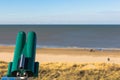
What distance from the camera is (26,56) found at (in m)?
4.97

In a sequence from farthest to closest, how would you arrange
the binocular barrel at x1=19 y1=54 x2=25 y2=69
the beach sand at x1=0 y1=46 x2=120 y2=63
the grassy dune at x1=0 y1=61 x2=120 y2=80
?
the beach sand at x1=0 y1=46 x2=120 y2=63, the grassy dune at x1=0 y1=61 x2=120 y2=80, the binocular barrel at x1=19 y1=54 x2=25 y2=69

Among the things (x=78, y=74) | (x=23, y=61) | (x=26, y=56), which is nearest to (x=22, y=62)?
(x=23, y=61)

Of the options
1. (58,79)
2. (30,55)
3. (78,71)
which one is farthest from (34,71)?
(78,71)

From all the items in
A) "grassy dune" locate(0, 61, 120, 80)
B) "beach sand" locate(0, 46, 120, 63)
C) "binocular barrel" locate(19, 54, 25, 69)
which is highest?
"binocular barrel" locate(19, 54, 25, 69)

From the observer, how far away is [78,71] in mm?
10086

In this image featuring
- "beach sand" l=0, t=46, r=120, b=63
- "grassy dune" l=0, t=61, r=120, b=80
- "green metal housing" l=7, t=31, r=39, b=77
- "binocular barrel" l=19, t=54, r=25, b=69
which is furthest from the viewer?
"beach sand" l=0, t=46, r=120, b=63

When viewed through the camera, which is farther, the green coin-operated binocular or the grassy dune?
the grassy dune

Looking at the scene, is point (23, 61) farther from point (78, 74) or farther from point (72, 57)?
point (72, 57)

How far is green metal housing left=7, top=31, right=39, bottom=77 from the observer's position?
4.86 m

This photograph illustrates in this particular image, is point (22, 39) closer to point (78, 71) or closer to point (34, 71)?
point (34, 71)

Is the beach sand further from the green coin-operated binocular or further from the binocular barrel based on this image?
the binocular barrel

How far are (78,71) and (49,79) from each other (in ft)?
3.50

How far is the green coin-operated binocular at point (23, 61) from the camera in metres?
4.77

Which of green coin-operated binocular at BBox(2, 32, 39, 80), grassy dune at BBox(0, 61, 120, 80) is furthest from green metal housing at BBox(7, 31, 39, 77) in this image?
grassy dune at BBox(0, 61, 120, 80)
